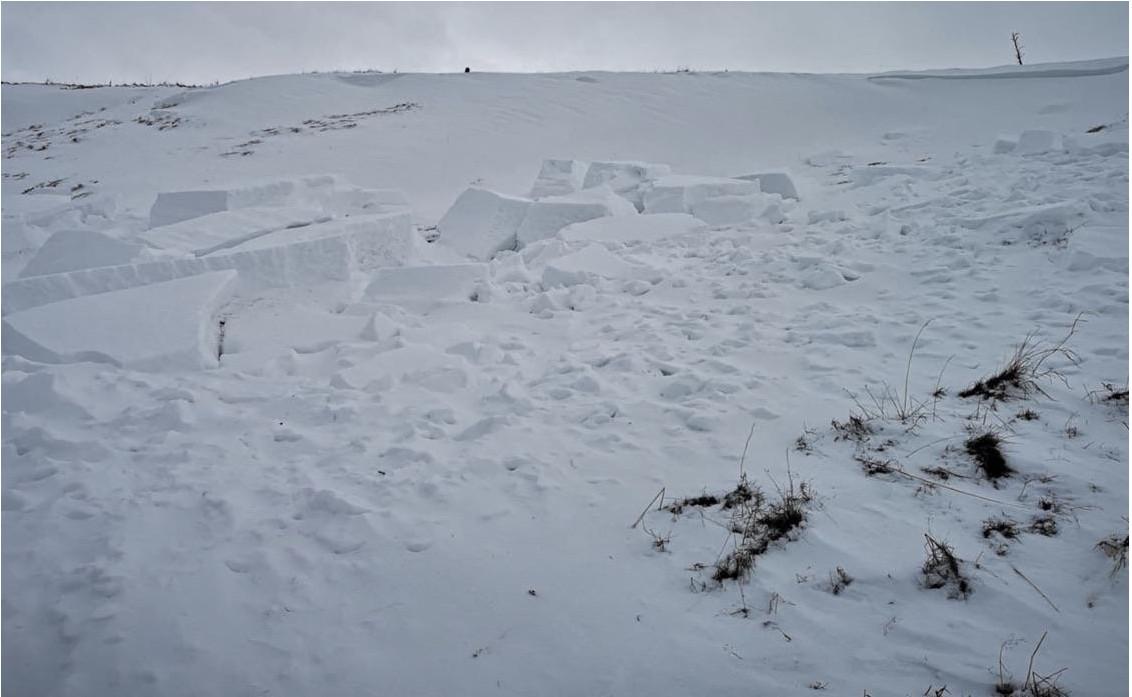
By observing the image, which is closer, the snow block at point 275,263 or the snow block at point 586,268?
the snow block at point 275,263

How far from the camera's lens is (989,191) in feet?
22.0

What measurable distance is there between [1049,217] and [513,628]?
5909 mm

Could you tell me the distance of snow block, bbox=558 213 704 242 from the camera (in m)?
6.86

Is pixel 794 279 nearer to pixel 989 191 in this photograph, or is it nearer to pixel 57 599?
pixel 989 191

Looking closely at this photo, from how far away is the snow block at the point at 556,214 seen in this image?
7.19 metres

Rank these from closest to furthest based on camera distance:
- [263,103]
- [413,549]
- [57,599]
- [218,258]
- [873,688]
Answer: [873,688], [57,599], [413,549], [218,258], [263,103]

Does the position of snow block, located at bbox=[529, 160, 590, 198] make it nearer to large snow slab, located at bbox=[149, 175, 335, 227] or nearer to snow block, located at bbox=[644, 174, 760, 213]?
snow block, located at bbox=[644, 174, 760, 213]

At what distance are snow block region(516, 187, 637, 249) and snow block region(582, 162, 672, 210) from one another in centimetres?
121

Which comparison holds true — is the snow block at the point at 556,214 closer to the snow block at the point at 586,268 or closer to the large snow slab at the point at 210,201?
the snow block at the point at 586,268

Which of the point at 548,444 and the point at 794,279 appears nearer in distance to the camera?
the point at 548,444

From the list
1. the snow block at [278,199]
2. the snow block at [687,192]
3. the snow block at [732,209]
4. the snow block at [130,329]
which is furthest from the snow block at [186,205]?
the snow block at [732,209]

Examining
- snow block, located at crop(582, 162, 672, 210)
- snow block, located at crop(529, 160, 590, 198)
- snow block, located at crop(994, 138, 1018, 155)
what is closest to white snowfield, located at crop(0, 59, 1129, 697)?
snow block, located at crop(994, 138, 1018, 155)

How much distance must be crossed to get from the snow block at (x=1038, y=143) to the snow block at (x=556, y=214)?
5.32 meters

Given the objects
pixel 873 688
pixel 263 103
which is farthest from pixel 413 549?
pixel 263 103
